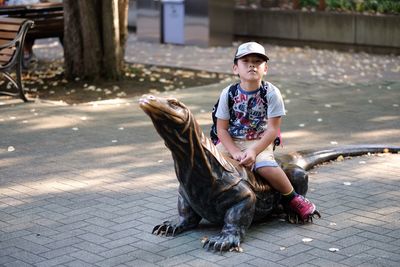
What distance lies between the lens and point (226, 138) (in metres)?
5.98

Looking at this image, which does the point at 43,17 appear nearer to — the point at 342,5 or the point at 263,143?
the point at 342,5

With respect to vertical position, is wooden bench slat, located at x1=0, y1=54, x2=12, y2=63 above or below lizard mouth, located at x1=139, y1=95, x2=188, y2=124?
below

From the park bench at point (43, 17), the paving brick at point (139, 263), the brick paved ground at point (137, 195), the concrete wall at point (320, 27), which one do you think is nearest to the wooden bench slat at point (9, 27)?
the brick paved ground at point (137, 195)

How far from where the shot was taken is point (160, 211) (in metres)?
6.46

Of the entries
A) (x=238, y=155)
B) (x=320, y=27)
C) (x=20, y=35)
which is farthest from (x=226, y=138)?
(x=320, y=27)

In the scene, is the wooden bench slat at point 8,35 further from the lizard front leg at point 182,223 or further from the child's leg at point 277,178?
the child's leg at point 277,178

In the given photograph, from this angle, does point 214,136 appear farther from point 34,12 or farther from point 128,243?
point 34,12

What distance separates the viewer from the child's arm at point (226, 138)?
5.94 metres

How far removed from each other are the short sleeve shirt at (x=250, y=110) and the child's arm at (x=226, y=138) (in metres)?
0.04

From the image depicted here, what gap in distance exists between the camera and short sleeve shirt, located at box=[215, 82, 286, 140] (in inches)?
233

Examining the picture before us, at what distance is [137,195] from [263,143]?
4.88 feet

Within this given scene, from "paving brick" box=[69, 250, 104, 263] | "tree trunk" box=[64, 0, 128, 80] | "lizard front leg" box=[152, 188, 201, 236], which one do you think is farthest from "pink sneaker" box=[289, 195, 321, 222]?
"tree trunk" box=[64, 0, 128, 80]

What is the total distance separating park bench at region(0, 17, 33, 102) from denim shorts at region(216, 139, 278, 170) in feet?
20.3

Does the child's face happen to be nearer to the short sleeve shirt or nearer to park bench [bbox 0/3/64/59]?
the short sleeve shirt
